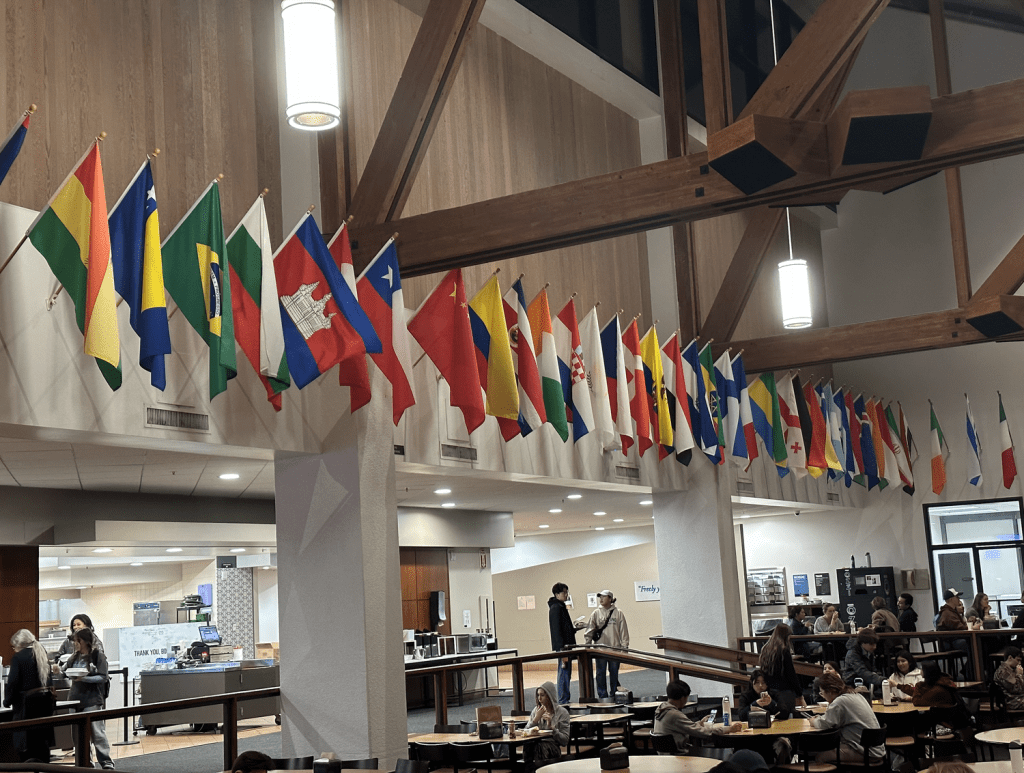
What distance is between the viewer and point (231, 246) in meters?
7.43

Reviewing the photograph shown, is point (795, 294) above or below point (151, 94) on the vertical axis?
below

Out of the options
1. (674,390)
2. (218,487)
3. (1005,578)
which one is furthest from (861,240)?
(218,487)

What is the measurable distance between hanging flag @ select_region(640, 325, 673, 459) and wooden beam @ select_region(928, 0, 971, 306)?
3.99 m

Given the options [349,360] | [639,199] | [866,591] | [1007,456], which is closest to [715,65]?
[639,199]

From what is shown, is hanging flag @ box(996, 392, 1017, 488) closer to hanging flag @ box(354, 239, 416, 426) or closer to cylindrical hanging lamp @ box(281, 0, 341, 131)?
hanging flag @ box(354, 239, 416, 426)

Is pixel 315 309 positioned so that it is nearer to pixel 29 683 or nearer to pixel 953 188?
pixel 29 683

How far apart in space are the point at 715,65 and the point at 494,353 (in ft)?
9.50

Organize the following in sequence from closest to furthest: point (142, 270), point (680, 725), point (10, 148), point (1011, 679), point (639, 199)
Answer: point (10, 148) → point (142, 270) → point (639, 199) → point (680, 725) → point (1011, 679)

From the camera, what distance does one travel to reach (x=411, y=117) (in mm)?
8672

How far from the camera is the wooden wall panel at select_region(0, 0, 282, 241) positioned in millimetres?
7289

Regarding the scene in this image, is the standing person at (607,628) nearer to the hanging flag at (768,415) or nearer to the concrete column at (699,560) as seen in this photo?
the concrete column at (699,560)

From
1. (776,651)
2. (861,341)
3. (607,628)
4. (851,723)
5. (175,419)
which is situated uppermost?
(861,341)

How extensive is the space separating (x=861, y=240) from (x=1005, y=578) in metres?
7.31

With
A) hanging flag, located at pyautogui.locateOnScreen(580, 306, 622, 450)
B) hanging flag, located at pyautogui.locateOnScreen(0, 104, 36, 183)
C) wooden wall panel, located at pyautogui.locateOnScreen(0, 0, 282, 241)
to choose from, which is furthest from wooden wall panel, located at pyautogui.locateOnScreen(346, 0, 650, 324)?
hanging flag, located at pyautogui.locateOnScreen(0, 104, 36, 183)
